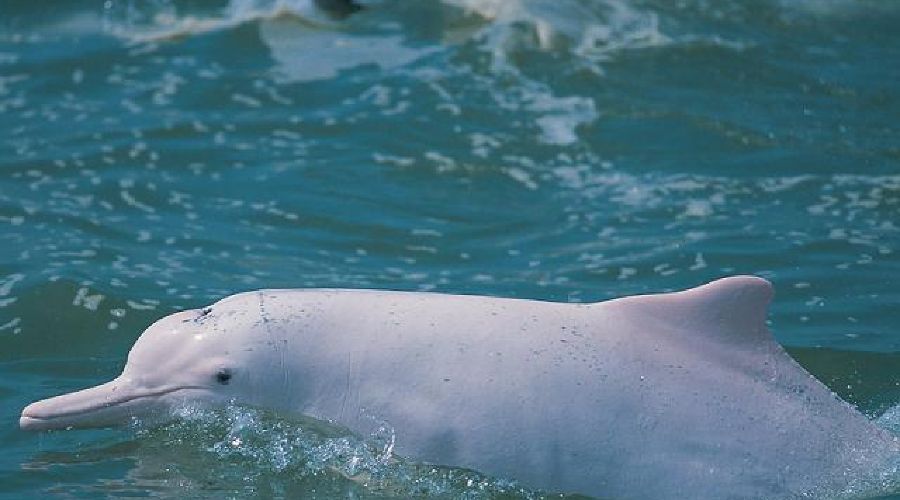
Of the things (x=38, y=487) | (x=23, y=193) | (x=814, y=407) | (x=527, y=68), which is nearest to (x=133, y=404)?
(x=38, y=487)

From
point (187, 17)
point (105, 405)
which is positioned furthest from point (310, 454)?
point (187, 17)

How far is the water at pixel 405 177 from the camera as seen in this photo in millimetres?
9180

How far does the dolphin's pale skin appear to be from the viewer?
6926 mm

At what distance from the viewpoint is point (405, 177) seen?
13.7 metres

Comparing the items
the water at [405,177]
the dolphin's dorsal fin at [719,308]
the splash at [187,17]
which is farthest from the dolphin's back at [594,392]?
the splash at [187,17]

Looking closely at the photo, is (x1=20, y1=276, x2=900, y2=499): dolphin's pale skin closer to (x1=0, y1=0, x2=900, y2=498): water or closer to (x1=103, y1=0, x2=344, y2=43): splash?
(x1=0, y1=0, x2=900, y2=498): water

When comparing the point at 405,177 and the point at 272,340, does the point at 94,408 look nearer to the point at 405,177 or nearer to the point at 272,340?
the point at 272,340

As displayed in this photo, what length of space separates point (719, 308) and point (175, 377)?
267 cm

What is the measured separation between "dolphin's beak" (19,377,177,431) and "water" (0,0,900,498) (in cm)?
25

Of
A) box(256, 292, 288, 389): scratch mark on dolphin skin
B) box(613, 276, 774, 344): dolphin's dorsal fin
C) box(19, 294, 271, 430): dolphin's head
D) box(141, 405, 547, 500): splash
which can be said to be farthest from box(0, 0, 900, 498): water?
box(613, 276, 774, 344): dolphin's dorsal fin

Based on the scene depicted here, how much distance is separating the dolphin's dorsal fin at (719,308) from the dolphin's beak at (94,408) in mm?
2394

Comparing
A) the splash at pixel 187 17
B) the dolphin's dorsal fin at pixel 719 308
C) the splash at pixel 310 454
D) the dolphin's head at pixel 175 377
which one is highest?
the dolphin's dorsal fin at pixel 719 308

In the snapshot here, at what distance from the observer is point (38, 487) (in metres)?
7.71

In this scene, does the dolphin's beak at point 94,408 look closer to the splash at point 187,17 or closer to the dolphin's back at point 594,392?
the dolphin's back at point 594,392
